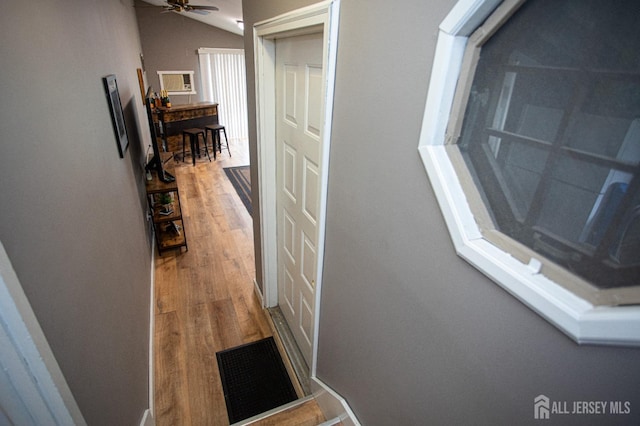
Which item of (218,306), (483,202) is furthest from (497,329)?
(218,306)

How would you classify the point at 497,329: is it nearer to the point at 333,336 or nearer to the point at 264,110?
the point at 333,336

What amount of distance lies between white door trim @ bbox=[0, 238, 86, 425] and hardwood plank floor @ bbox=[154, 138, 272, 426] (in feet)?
4.46

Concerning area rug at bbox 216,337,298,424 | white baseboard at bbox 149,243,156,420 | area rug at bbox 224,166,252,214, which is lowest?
area rug at bbox 216,337,298,424

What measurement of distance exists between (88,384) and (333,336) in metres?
1.05

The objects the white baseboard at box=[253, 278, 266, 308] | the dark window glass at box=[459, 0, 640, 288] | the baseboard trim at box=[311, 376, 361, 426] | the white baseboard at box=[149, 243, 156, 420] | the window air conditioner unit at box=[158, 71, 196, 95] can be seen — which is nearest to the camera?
the dark window glass at box=[459, 0, 640, 288]

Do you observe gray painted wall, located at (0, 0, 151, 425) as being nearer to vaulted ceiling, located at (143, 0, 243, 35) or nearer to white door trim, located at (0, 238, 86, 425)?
white door trim, located at (0, 238, 86, 425)

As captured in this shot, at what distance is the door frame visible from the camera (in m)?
1.22

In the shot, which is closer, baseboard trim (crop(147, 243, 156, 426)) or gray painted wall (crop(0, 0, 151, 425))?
gray painted wall (crop(0, 0, 151, 425))

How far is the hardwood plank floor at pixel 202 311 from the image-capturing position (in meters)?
2.10

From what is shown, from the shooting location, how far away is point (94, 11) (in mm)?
2045

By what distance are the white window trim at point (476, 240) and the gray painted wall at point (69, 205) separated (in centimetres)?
100

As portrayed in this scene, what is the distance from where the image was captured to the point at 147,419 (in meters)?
1.75

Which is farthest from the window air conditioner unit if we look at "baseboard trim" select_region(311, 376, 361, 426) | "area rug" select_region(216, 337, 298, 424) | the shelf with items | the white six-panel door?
"baseboard trim" select_region(311, 376, 361, 426)

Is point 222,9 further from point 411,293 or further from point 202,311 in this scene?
point 411,293
